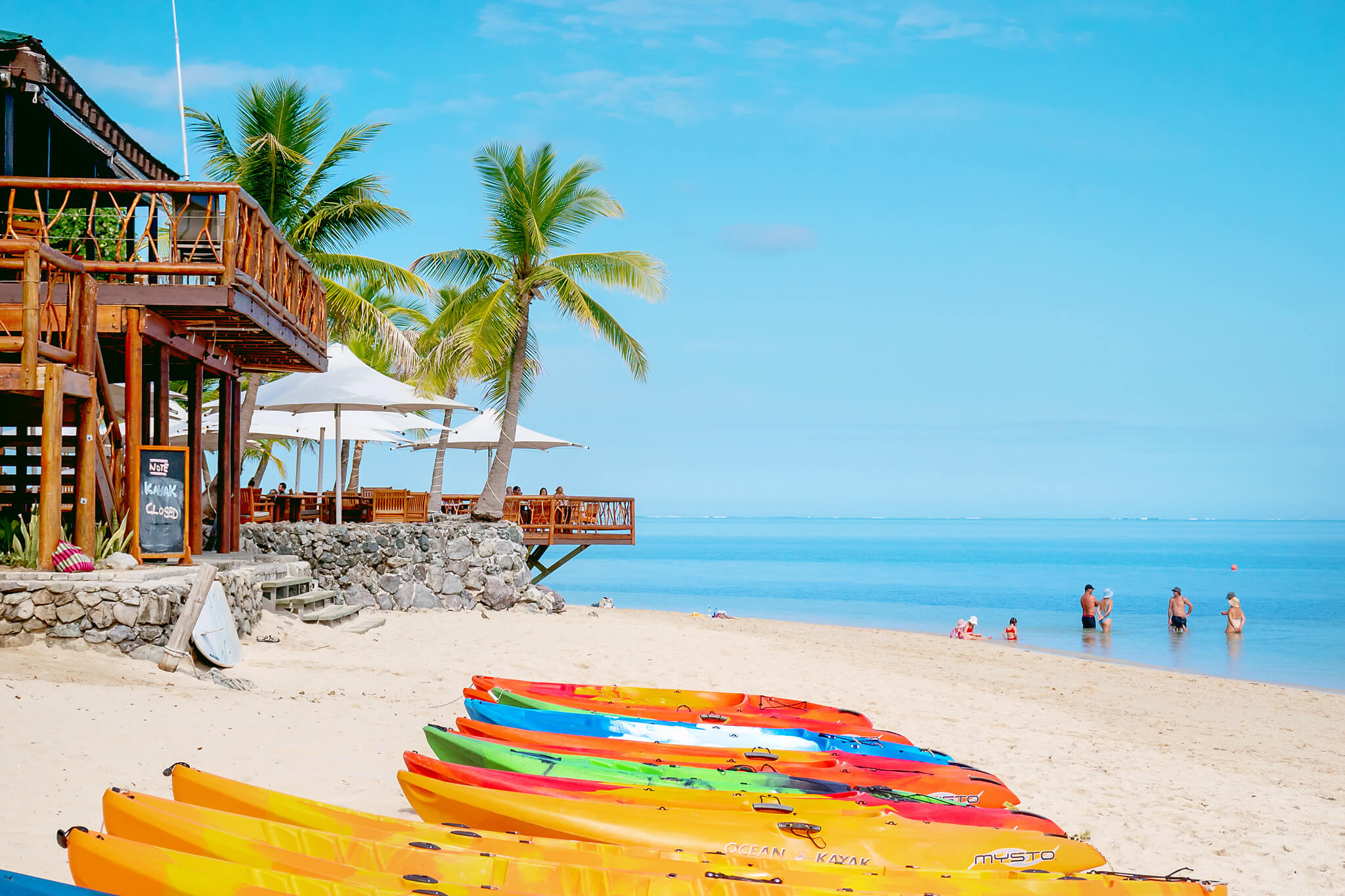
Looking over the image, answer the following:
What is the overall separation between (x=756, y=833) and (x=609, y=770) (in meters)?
1.14

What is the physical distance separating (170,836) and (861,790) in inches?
132

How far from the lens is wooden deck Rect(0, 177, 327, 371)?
9.12 meters

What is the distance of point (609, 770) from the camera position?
209 inches

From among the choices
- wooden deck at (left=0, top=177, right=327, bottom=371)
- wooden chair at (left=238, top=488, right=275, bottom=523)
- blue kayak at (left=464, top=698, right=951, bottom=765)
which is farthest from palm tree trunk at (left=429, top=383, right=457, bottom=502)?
blue kayak at (left=464, top=698, right=951, bottom=765)

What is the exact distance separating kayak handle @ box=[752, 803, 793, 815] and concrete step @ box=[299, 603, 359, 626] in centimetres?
819

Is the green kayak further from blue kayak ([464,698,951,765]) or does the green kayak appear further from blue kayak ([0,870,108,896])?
blue kayak ([0,870,108,896])

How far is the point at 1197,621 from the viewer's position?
30.1 meters

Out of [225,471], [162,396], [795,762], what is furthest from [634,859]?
[225,471]

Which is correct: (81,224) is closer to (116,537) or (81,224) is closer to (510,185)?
(116,537)

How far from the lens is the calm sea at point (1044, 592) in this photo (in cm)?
2259

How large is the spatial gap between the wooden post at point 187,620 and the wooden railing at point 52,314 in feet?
6.73

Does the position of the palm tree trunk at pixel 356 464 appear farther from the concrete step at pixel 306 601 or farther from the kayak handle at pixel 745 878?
the kayak handle at pixel 745 878

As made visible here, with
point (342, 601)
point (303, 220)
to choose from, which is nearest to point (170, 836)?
point (342, 601)

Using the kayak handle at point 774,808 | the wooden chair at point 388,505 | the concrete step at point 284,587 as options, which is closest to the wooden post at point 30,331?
the concrete step at point 284,587
